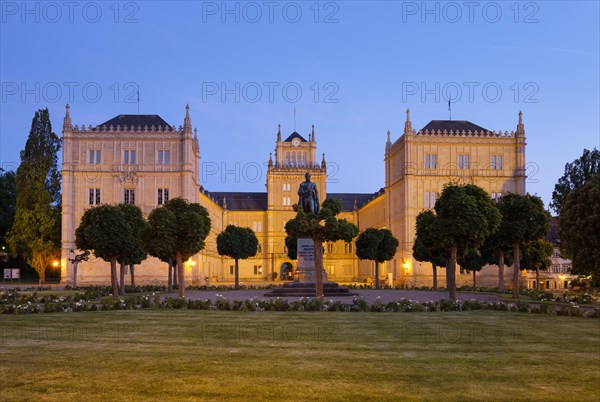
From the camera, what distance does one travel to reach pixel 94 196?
77.4m

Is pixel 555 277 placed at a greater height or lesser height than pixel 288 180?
lesser

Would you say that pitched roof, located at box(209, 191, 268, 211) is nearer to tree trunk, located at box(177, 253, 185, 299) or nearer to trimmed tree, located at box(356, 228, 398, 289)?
trimmed tree, located at box(356, 228, 398, 289)

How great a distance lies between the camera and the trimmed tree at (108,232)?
39.3m

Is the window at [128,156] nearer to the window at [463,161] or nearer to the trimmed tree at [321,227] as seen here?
the window at [463,161]

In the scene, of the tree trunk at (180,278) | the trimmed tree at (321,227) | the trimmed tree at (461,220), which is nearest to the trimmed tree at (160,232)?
the tree trunk at (180,278)

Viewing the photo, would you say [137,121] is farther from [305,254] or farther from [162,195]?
[305,254]

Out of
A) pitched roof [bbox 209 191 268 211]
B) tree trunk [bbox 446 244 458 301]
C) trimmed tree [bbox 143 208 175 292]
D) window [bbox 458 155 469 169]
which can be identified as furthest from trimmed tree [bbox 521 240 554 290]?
pitched roof [bbox 209 191 268 211]

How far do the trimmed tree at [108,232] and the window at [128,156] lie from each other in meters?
38.3

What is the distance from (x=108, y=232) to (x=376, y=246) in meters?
30.1

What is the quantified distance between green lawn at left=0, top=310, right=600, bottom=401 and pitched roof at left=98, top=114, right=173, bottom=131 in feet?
200

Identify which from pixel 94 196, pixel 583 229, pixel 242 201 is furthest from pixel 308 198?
pixel 242 201

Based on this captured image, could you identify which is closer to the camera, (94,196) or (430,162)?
(94,196)

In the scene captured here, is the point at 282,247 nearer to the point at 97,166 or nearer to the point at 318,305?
the point at 97,166

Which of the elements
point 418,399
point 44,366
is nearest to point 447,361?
point 418,399
